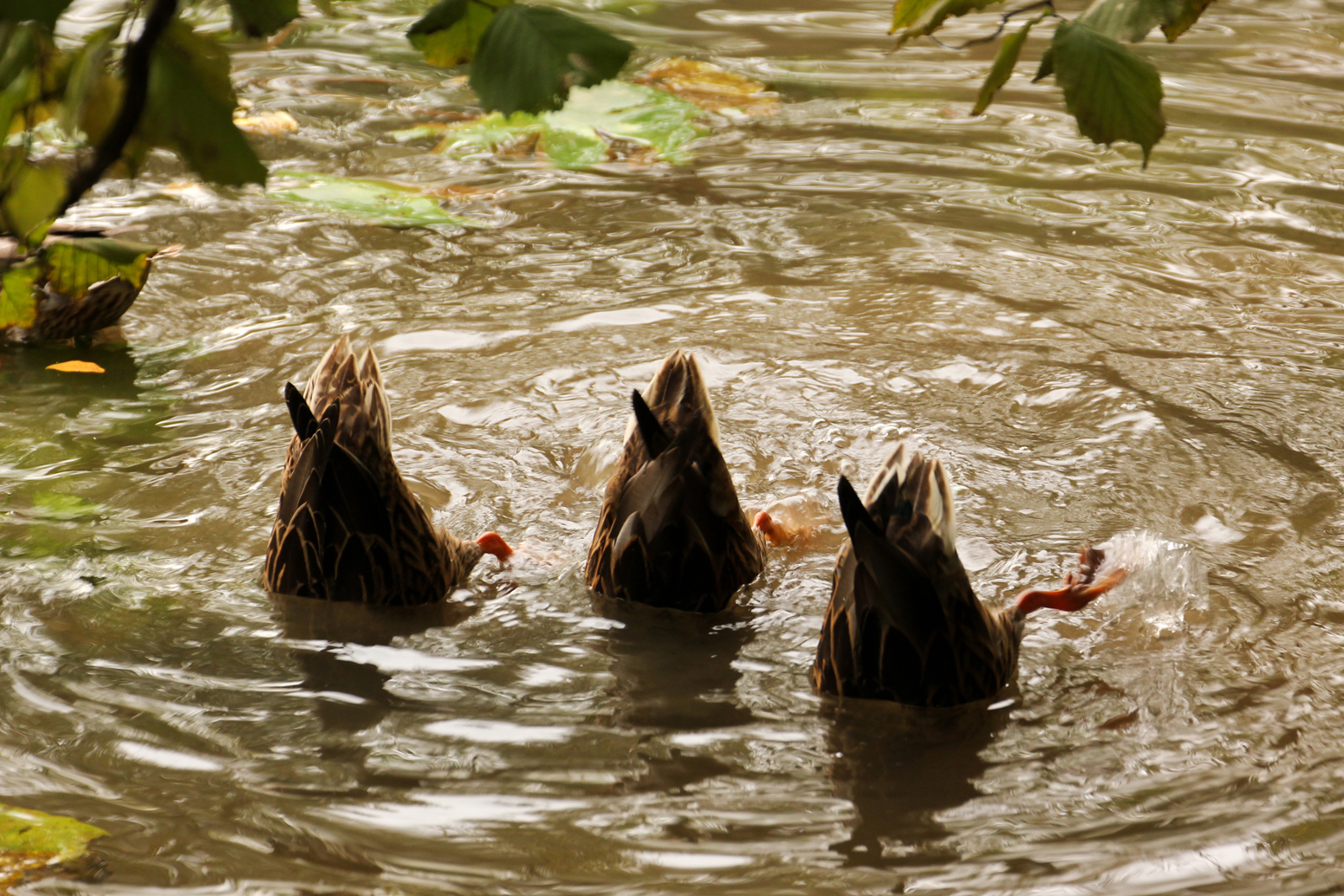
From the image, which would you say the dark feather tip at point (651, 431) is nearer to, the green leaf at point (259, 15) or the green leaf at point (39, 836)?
the green leaf at point (39, 836)

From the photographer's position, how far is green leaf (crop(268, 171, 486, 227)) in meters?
7.02

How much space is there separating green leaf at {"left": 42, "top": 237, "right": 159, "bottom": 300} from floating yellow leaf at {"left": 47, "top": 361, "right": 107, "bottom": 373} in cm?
470

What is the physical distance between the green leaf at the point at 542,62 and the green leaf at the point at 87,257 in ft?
1.74

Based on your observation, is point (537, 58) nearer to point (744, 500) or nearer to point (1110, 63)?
point (1110, 63)

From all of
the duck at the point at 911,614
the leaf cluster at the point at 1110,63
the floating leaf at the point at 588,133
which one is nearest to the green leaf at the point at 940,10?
the leaf cluster at the point at 1110,63

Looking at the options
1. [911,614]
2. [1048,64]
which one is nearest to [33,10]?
[1048,64]

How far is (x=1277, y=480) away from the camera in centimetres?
462

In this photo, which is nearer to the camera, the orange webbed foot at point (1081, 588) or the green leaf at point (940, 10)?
the green leaf at point (940, 10)

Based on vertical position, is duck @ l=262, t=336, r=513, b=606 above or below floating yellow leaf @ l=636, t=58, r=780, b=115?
below

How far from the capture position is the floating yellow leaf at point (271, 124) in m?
8.34

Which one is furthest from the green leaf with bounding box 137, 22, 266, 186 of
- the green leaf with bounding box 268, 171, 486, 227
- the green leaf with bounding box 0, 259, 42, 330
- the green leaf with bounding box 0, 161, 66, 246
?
the green leaf with bounding box 268, 171, 486, 227

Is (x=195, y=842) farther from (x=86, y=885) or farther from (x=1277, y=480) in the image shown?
(x=1277, y=480)

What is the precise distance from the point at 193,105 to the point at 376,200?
6.23m

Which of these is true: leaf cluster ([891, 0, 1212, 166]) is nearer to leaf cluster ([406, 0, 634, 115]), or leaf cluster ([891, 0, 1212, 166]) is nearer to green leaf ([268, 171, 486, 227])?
leaf cluster ([406, 0, 634, 115])
